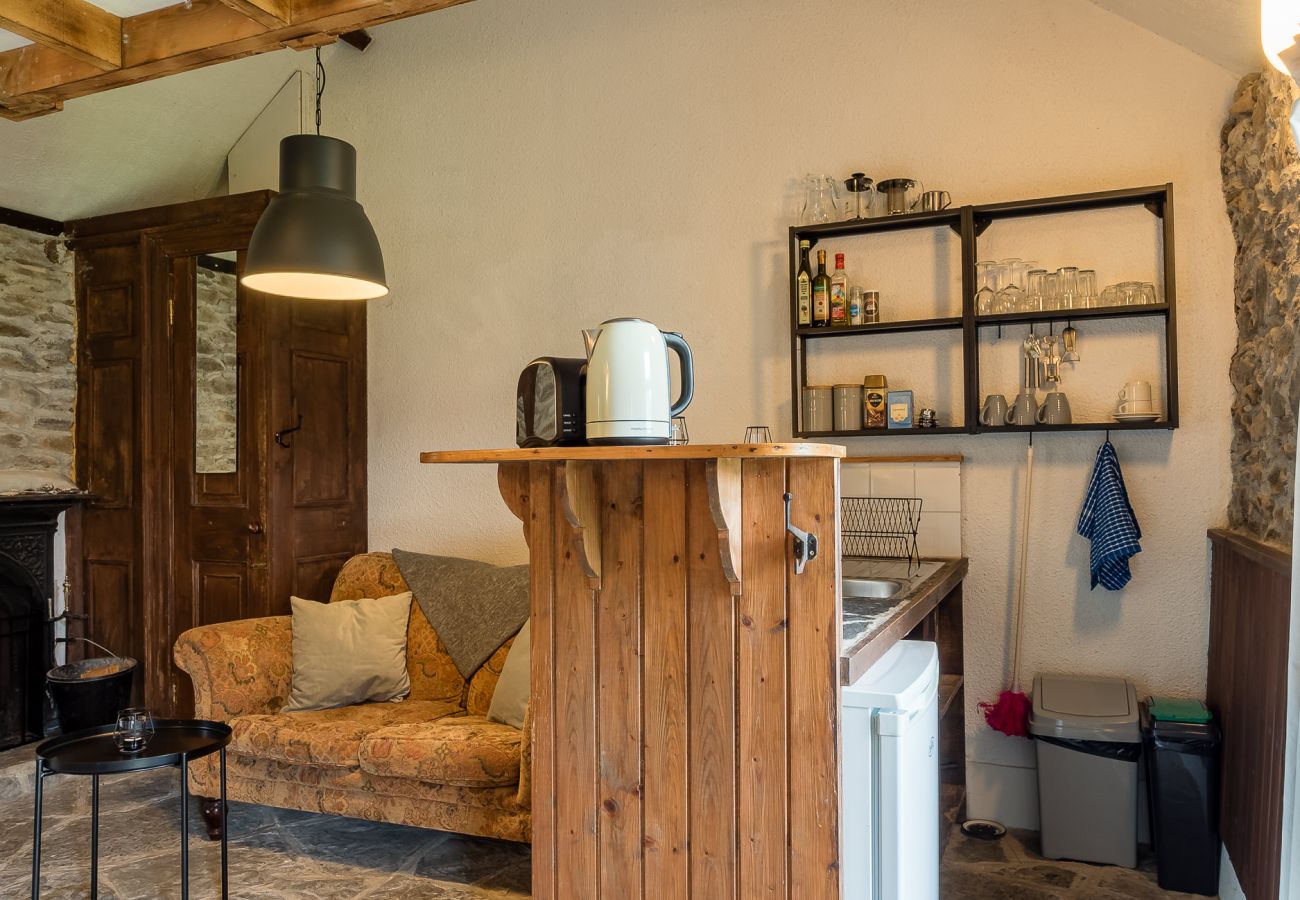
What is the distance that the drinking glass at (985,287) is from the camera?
303cm

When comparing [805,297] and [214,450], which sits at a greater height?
[805,297]

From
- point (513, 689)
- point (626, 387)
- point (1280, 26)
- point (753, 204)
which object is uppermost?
point (753, 204)

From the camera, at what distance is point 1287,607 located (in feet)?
6.34

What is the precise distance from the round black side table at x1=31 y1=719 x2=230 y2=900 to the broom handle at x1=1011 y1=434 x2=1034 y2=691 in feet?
8.02

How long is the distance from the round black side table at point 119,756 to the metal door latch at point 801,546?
1.56 m

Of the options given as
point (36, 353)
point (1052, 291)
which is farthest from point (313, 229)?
point (36, 353)

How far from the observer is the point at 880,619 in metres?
2.01

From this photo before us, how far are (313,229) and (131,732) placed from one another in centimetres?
140

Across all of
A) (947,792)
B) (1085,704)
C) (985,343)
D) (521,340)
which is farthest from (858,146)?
(947,792)

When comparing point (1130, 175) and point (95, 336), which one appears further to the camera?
point (95, 336)

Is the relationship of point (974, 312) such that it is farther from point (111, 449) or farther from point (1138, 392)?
point (111, 449)

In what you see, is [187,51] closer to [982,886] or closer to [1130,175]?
[1130,175]

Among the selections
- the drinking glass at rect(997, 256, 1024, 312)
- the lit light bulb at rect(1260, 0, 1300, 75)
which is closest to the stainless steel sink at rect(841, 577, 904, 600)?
the drinking glass at rect(997, 256, 1024, 312)

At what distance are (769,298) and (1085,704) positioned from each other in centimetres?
174
